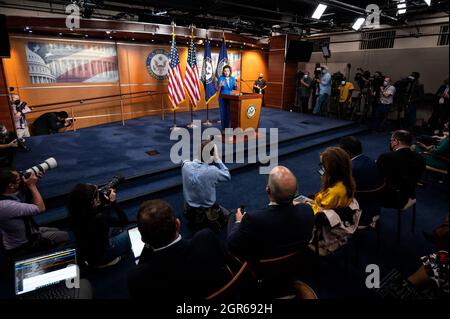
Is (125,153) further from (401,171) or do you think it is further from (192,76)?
(401,171)

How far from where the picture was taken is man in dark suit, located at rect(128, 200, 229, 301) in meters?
1.26

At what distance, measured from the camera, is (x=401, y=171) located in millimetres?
2699

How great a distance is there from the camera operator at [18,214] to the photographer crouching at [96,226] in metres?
0.34

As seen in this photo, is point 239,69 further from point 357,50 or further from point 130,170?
point 130,170

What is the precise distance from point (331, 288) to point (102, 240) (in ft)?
6.62

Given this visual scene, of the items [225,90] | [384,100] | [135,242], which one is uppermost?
[225,90]

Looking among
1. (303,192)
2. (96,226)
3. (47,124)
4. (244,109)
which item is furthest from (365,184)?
(47,124)

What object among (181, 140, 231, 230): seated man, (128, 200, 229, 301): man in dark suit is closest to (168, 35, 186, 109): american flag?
(181, 140, 231, 230): seated man

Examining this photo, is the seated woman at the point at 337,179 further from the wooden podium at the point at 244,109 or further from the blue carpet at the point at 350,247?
the wooden podium at the point at 244,109

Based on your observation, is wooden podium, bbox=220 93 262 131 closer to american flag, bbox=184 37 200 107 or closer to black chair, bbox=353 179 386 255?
american flag, bbox=184 37 200 107

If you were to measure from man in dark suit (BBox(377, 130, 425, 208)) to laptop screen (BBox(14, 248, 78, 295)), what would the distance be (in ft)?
9.68

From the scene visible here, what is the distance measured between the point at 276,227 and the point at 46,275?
1.77 m

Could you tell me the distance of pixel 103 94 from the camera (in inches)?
307
